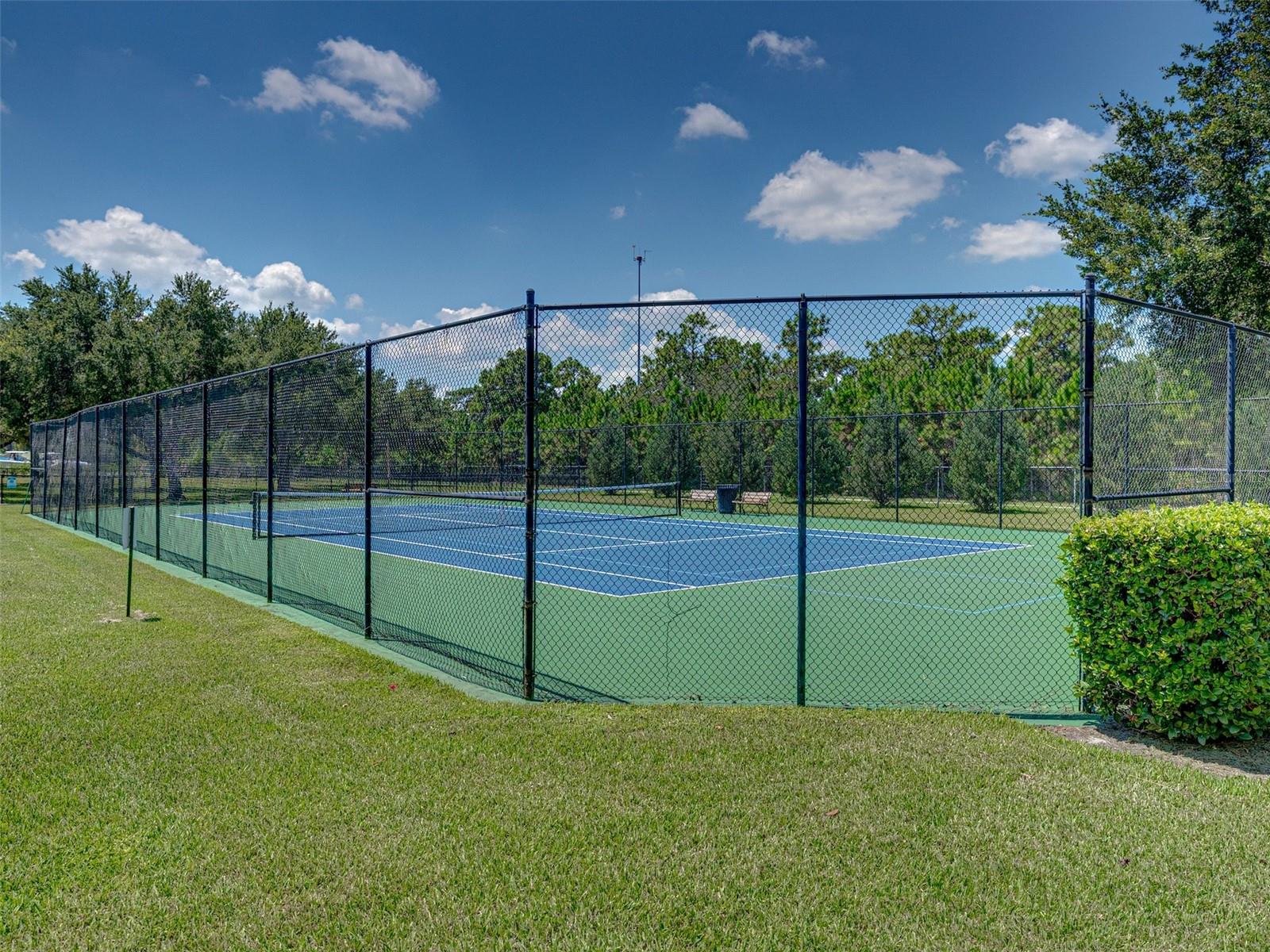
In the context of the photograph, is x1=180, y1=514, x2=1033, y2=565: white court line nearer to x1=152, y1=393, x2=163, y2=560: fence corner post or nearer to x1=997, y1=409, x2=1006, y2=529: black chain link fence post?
x1=997, y1=409, x2=1006, y2=529: black chain link fence post

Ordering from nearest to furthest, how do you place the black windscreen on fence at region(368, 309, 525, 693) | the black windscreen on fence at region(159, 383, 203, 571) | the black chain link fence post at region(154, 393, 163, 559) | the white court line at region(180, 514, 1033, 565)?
the black windscreen on fence at region(368, 309, 525, 693) → the black windscreen on fence at region(159, 383, 203, 571) → the black chain link fence post at region(154, 393, 163, 559) → the white court line at region(180, 514, 1033, 565)

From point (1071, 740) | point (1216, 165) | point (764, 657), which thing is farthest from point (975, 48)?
point (1071, 740)

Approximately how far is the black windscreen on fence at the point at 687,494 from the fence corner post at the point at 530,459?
2 cm

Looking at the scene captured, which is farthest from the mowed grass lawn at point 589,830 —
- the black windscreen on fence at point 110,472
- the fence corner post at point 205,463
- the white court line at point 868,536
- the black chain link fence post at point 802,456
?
the black windscreen on fence at point 110,472

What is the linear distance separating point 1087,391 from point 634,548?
435 inches

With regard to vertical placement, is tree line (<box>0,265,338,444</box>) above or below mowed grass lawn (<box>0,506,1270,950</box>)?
above

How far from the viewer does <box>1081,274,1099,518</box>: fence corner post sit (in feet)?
16.5

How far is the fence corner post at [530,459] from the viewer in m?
5.39

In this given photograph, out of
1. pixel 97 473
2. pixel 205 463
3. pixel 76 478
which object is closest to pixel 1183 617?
pixel 205 463

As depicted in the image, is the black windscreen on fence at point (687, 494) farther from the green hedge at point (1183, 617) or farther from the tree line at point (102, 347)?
the tree line at point (102, 347)

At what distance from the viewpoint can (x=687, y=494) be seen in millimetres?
18594

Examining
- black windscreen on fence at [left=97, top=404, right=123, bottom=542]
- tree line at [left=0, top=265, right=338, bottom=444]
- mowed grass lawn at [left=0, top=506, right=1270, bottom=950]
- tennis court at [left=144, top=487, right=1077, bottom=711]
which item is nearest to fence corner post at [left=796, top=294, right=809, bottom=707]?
mowed grass lawn at [left=0, top=506, right=1270, bottom=950]

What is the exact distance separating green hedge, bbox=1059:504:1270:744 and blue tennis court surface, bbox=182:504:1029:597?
5133mm

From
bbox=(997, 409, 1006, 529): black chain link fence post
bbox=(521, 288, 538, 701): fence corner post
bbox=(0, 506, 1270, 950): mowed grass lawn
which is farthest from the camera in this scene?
bbox=(997, 409, 1006, 529): black chain link fence post
